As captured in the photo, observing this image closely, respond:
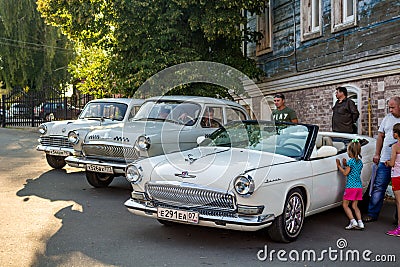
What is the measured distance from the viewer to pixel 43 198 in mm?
8578

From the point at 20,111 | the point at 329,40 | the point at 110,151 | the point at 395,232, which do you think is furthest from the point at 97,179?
the point at 20,111

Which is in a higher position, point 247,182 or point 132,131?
point 132,131

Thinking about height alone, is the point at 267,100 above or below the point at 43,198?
above

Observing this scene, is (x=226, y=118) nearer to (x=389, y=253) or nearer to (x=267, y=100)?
(x=389, y=253)

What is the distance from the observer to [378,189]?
7.16m

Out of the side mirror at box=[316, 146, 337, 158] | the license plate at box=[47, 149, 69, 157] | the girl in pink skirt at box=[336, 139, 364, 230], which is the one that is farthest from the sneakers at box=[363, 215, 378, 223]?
the license plate at box=[47, 149, 69, 157]

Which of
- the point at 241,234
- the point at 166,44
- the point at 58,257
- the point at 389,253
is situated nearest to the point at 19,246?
the point at 58,257

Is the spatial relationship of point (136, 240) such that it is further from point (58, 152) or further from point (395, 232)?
point (58, 152)

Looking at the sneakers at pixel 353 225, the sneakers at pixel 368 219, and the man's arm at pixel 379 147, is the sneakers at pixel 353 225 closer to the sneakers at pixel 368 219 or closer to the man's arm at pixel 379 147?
the sneakers at pixel 368 219

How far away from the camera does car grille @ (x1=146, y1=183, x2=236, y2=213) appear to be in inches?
221

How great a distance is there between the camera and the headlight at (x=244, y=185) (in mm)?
5492

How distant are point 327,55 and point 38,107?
20119mm

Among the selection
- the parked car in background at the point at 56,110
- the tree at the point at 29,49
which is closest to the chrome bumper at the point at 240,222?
the parked car in background at the point at 56,110

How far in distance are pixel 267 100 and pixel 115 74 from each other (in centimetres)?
512
